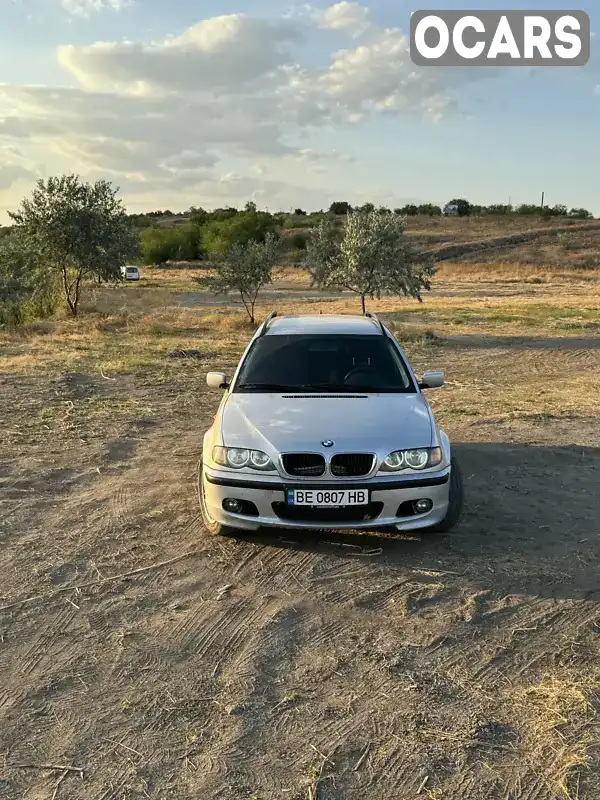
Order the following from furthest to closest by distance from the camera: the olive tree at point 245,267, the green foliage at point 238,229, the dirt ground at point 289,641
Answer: the green foliage at point 238,229 < the olive tree at point 245,267 < the dirt ground at point 289,641

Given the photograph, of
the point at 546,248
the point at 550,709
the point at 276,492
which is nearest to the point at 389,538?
the point at 276,492

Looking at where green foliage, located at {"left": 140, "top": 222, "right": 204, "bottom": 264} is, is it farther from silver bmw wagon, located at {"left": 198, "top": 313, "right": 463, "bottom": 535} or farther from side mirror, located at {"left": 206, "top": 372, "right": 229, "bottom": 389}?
silver bmw wagon, located at {"left": 198, "top": 313, "right": 463, "bottom": 535}

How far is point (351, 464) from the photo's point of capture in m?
4.32

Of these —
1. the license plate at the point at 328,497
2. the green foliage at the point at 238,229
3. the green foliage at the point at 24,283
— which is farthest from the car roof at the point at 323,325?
the green foliage at the point at 238,229

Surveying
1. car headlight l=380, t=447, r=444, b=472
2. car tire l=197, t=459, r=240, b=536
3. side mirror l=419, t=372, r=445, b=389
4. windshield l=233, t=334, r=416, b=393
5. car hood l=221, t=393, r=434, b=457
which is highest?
windshield l=233, t=334, r=416, b=393

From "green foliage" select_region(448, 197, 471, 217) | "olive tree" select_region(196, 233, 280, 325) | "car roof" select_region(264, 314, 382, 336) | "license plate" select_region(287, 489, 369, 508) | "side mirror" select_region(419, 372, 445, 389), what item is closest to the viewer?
"license plate" select_region(287, 489, 369, 508)

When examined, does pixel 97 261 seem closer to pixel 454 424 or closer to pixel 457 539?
pixel 454 424

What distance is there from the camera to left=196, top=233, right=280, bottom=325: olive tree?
2092cm

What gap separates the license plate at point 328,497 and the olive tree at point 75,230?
20.3 m

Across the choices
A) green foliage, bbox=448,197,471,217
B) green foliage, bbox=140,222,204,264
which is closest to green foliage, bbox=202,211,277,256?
green foliage, bbox=140,222,204,264

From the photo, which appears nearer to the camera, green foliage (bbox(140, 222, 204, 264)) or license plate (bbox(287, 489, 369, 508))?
license plate (bbox(287, 489, 369, 508))

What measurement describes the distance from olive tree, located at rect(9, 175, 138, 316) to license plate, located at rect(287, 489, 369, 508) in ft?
66.5

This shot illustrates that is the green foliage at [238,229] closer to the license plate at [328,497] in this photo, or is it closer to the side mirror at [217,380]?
the side mirror at [217,380]

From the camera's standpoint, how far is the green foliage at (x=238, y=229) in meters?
71.7
